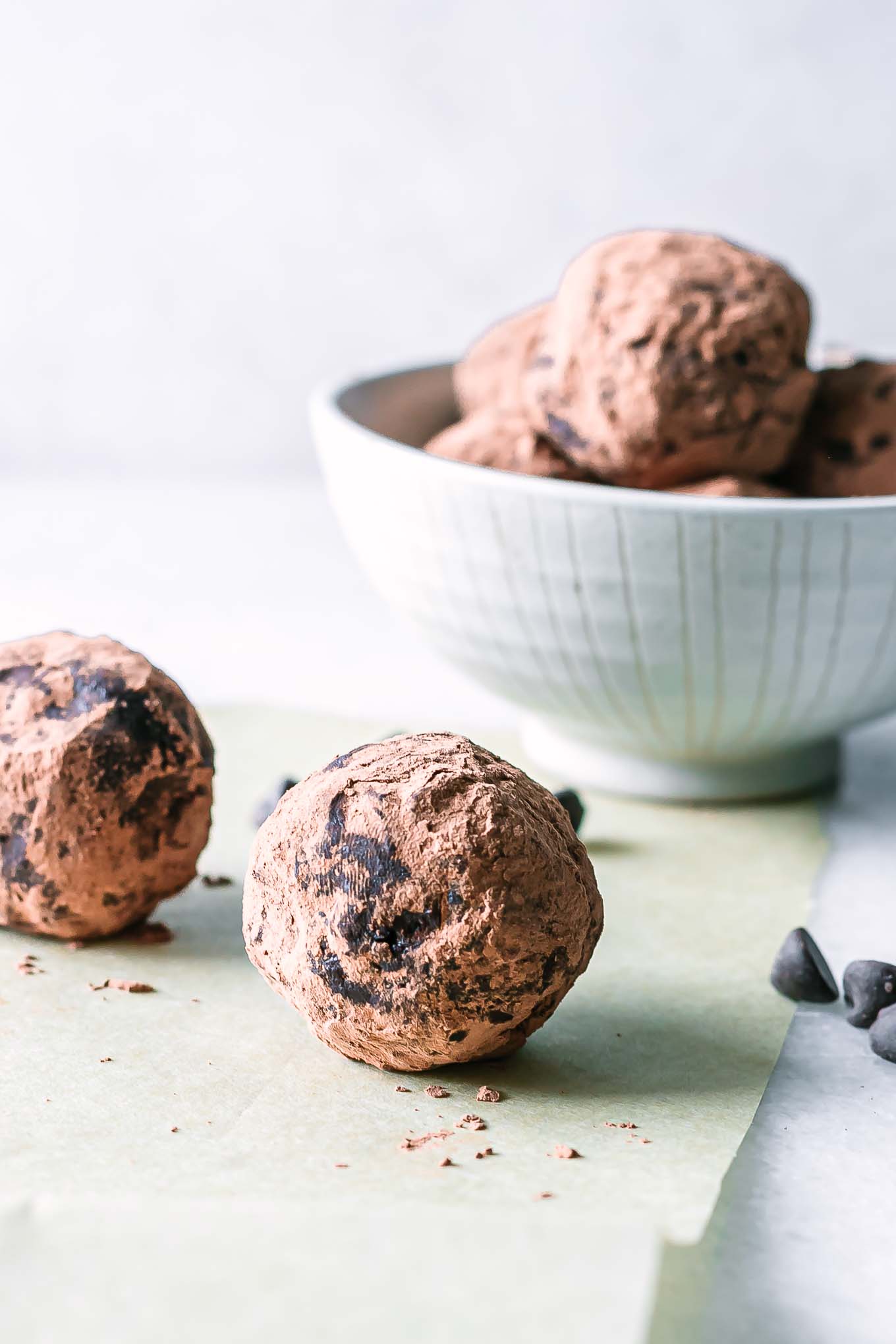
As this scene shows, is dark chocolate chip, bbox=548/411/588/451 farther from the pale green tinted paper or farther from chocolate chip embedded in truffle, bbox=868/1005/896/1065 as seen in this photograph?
chocolate chip embedded in truffle, bbox=868/1005/896/1065

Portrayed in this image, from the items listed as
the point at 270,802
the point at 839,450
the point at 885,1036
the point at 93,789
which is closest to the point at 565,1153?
the point at 885,1036

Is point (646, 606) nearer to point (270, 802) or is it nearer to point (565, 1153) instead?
point (270, 802)

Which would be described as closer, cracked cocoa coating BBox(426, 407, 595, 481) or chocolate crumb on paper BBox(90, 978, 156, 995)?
chocolate crumb on paper BBox(90, 978, 156, 995)

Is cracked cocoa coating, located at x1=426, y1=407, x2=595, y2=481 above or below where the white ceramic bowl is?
above

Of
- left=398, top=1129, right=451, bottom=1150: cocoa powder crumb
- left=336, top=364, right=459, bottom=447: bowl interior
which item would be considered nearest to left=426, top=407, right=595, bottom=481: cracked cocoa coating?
left=336, top=364, right=459, bottom=447: bowl interior

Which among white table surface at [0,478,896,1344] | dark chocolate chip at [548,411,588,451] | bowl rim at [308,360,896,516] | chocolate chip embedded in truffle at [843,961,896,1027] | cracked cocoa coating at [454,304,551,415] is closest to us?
white table surface at [0,478,896,1344]

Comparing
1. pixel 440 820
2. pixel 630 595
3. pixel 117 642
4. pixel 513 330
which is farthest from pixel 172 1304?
pixel 513 330

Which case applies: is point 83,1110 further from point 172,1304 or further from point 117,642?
point 117,642
